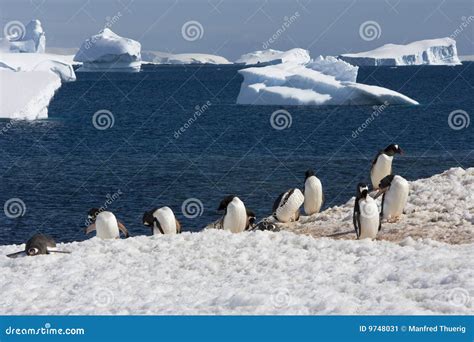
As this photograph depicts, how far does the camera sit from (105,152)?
2110 inches

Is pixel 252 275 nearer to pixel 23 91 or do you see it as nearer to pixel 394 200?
pixel 394 200

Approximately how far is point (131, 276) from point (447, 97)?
99.8 m

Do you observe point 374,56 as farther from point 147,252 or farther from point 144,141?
point 147,252

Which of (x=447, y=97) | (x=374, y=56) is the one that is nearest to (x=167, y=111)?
(x=447, y=97)

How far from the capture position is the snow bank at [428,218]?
633 inches

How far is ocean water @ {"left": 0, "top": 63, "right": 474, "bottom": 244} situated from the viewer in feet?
111

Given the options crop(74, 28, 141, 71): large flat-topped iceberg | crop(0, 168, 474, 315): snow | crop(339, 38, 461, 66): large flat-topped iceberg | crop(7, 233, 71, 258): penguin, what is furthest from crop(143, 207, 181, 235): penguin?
crop(339, 38, 461, 66): large flat-topped iceberg

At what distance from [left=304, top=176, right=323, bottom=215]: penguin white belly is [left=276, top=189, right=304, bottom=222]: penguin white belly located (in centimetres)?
99

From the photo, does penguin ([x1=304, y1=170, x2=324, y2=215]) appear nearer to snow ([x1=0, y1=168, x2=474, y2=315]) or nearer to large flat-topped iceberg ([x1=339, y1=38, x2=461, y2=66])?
snow ([x1=0, y1=168, x2=474, y2=315])

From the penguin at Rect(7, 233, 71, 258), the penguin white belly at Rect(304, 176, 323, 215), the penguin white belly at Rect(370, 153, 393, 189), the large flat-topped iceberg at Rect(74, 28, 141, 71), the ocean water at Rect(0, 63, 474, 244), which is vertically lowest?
the penguin at Rect(7, 233, 71, 258)

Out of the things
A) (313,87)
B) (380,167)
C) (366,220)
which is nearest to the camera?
(366,220)

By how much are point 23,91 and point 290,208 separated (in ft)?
146

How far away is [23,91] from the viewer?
60.3 metres

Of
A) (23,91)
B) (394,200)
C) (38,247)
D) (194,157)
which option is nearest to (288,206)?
(394,200)
